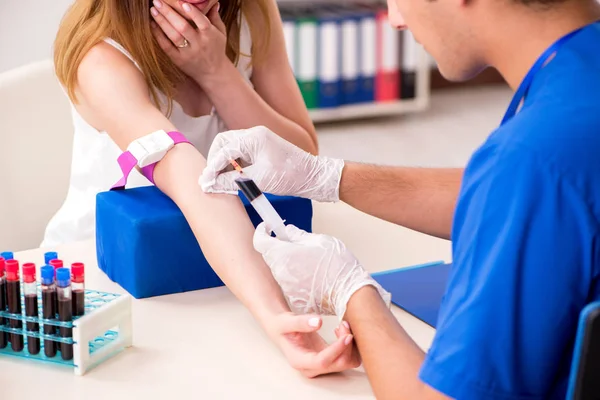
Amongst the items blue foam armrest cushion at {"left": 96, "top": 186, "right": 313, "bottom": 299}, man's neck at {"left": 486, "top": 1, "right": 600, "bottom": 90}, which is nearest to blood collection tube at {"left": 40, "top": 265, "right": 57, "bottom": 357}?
blue foam armrest cushion at {"left": 96, "top": 186, "right": 313, "bottom": 299}

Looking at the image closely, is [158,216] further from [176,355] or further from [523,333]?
[523,333]

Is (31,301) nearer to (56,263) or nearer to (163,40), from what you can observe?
(56,263)

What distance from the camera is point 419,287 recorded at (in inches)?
55.1

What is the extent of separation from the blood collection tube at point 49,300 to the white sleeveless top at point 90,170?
611 millimetres

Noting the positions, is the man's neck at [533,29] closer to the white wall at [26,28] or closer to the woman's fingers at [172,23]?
the woman's fingers at [172,23]

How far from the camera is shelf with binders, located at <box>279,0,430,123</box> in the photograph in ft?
13.5

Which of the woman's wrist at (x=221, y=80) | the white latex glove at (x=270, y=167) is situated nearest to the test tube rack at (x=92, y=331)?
the white latex glove at (x=270, y=167)

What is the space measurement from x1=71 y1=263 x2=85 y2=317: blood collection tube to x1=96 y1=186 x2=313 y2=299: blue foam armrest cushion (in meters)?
0.20

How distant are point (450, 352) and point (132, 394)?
0.42m

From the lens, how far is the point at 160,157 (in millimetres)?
1469

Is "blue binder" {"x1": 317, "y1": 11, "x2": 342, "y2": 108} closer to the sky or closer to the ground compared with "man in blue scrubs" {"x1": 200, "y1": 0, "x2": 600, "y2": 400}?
closer to the ground

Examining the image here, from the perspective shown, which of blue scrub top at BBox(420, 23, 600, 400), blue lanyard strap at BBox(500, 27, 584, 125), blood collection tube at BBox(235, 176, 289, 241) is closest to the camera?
blue scrub top at BBox(420, 23, 600, 400)

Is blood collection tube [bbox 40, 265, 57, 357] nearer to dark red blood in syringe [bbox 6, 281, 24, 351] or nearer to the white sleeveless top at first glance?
dark red blood in syringe [bbox 6, 281, 24, 351]

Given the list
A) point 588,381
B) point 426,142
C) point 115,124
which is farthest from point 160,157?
A: point 426,142
